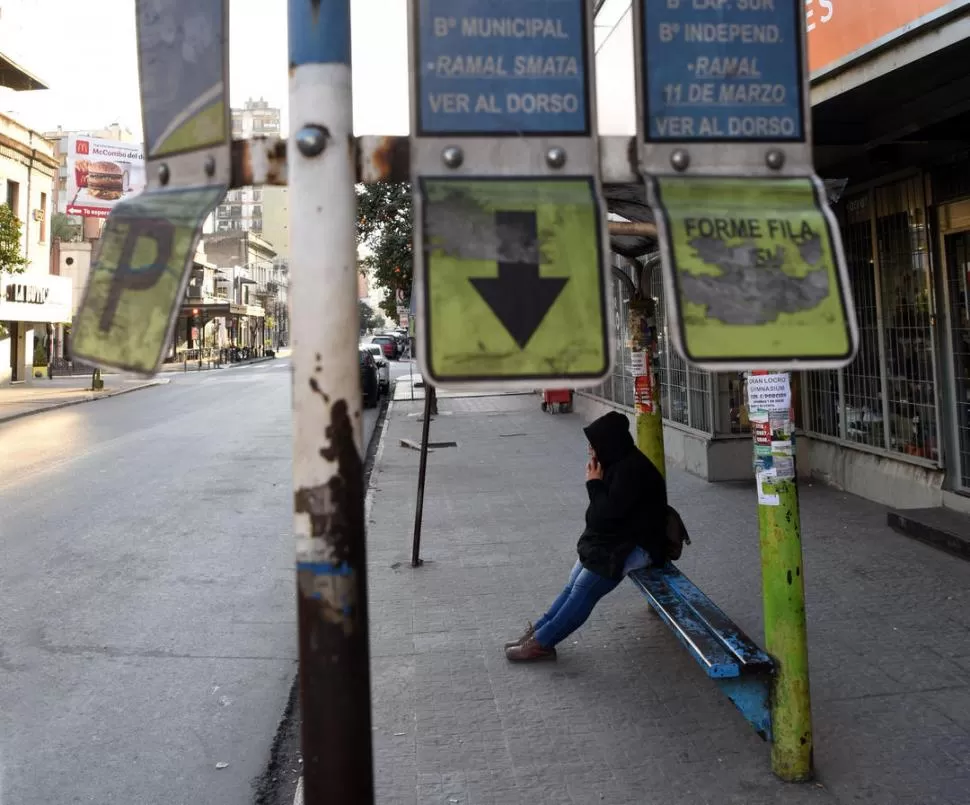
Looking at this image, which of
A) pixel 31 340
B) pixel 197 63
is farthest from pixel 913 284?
pixel 31 340

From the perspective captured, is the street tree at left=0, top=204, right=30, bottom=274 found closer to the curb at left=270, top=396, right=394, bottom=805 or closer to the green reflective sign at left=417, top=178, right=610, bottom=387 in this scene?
the curb at left=270, top=396, right=394, bottom=805

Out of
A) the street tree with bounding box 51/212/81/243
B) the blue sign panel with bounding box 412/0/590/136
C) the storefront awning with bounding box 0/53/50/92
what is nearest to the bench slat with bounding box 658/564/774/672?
the blue sign panel with bounding box 412/0/590/136

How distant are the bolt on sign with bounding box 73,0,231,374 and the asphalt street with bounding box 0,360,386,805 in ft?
8.08

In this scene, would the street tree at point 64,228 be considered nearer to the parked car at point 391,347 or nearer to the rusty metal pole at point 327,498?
the parked car at point 391,347

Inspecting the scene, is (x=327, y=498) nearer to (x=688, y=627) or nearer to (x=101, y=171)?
(x=688, y=627)

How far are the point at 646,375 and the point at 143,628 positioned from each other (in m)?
3.82

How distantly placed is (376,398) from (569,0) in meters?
21.6

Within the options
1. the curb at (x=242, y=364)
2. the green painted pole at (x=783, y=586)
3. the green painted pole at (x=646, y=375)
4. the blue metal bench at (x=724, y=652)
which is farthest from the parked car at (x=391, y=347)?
the green painted pole at (x=783, y=586)

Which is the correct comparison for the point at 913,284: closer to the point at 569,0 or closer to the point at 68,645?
the point at 569,0

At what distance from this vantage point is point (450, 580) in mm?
6676

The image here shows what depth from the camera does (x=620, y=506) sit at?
4.52 metres

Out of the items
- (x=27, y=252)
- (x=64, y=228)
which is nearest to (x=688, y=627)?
(x=27, y=252)

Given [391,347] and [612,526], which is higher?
[391,347]

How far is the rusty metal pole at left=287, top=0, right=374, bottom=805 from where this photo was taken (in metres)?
1.93
